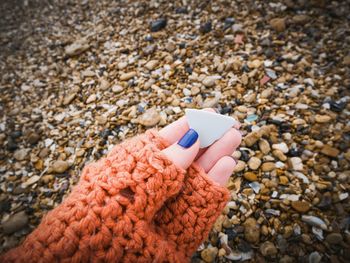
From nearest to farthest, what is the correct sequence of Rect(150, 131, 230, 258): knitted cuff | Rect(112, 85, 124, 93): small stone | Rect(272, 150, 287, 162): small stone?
Rect(150, 131, 230, 258): knitted cuff, Rect(272, 150, 287, 162): small stone, Rect(112, 85, 124, 93): small stone

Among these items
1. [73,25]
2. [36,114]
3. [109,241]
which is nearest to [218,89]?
[109,241]

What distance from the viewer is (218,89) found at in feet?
7.99

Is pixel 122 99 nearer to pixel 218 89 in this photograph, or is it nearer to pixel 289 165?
pixel 218 89

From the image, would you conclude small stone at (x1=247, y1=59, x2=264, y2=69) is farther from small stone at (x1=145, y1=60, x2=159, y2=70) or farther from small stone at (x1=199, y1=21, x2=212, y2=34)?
small stone at (x1=145, y1=60, x2=159, y2=70)

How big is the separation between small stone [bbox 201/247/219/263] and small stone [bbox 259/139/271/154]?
2.63ft

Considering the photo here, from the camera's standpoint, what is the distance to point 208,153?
1.60m

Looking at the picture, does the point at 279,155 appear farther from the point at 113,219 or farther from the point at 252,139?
the point at 113,219

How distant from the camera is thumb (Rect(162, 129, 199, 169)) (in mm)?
1415

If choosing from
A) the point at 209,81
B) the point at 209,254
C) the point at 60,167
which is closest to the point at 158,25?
the point at 209,81

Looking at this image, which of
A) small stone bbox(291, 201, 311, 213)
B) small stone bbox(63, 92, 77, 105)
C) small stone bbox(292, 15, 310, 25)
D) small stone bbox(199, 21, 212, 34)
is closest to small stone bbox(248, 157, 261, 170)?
small stone bbox(291, 201, 311, 213)

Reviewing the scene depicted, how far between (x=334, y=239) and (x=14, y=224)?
2.26 metres

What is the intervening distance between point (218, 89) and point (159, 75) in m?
0.61

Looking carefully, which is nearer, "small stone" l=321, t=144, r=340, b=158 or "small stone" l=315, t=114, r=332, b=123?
"small stone" l=321, t=144, r=340, b=158

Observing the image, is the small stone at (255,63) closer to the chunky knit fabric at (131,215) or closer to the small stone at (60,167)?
the chunky knit fabric at (131,215)
